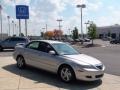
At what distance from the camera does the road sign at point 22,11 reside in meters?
28.7

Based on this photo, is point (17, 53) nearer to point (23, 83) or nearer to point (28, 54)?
point (28, 54)

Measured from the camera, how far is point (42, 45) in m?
13.1

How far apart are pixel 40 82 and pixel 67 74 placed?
106cm

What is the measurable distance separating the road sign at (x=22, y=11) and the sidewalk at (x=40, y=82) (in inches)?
625

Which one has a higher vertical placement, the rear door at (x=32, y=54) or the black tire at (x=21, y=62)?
the rear door at (x=32, y=54)

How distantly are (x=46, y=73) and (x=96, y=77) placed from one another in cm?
280

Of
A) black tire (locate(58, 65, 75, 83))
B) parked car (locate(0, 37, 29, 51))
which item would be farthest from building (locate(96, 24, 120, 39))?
black tire (locate(58, 65, 75, 83))

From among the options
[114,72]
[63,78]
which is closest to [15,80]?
[63,78]

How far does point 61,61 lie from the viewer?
11.6 metres

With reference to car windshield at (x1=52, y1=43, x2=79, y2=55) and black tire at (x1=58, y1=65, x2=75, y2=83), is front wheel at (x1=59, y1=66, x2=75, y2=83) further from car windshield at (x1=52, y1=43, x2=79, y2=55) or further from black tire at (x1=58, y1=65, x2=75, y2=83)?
car windshield at (x1=52, y1=43, x2=79, y2=55)

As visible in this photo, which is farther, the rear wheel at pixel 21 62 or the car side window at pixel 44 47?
the rear wheel at pixel 21 62

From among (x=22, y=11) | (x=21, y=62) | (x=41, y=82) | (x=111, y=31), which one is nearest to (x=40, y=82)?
(x=41, y=82)

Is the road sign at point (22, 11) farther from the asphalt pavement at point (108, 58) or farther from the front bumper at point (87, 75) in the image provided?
the front bumper at point (87, 75)

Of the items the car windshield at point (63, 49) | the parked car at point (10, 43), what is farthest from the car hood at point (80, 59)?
the parked car at point (10, 43)
